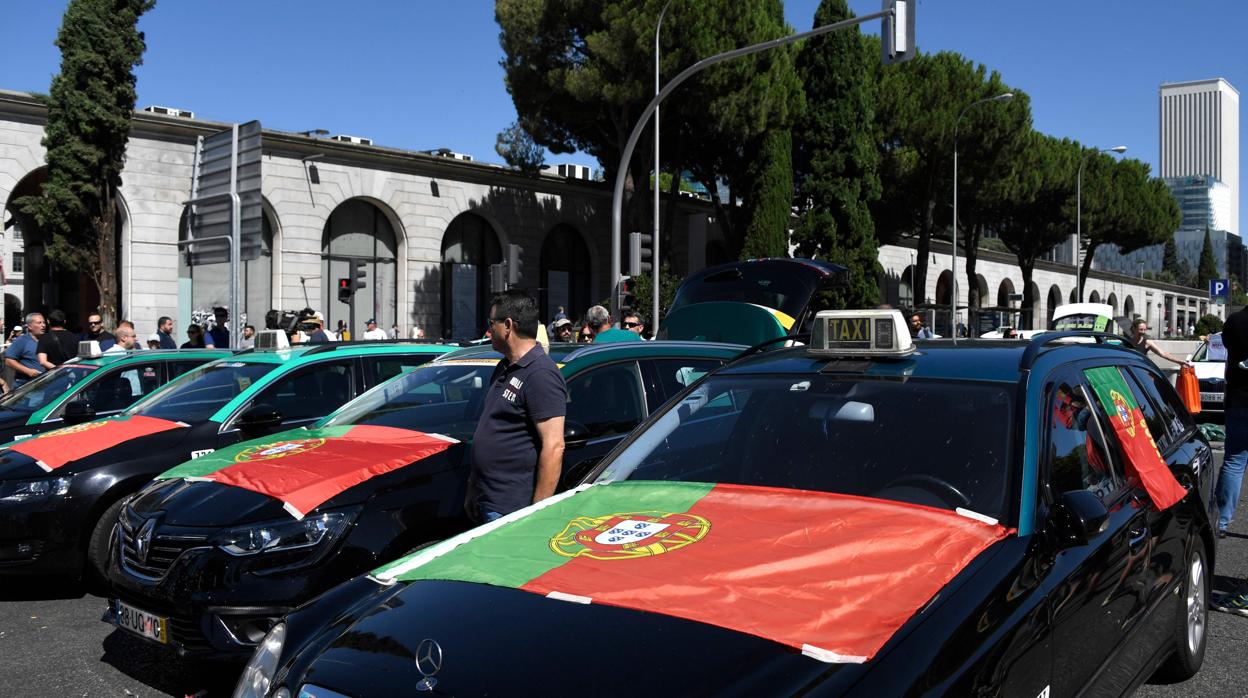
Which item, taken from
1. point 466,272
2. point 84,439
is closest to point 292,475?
point 84,439

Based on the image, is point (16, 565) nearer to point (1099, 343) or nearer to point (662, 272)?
point (1099, 343)

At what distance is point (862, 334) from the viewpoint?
342 centimetres

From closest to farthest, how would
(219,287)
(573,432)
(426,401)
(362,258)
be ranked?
(573,432) < (426,401) < (219,287) < (362,258)

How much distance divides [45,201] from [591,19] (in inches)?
572

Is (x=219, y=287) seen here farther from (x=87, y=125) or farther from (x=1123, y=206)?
(x=1123, y=206)

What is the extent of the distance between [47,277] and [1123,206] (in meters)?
57.0

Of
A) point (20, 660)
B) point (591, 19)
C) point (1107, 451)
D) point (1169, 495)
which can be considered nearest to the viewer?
point (1107, 451)

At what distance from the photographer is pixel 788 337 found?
461 centimetres

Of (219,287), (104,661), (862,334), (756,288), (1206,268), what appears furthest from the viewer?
(1206,268)

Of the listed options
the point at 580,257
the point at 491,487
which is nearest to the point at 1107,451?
the point at 491,487

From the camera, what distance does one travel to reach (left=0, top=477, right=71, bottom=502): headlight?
5.79 metres

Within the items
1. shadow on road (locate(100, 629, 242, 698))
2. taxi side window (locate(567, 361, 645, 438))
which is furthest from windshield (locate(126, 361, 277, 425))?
taxi side window (locate(567, 361, 645, 438))

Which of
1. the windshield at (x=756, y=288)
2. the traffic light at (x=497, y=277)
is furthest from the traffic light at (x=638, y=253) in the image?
the windshield at (x=756, y=288)

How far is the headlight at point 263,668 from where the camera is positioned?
252 cm
